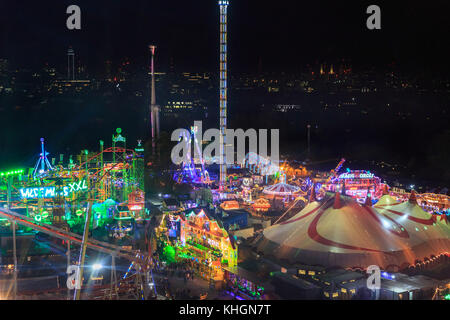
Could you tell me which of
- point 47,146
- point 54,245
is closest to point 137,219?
point 54,245

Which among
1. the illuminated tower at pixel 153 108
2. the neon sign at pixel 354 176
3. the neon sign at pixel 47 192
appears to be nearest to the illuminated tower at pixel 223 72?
the neon sign at pixel 354 176

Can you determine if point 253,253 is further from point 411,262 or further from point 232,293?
point 411,262

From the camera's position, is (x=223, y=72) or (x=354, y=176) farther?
(x=223, y=72)

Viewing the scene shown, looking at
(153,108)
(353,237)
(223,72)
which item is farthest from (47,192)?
(153,108)

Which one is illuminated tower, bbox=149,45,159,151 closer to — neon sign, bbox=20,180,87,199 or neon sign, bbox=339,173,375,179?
neon sign, bbox=20,180,87,199

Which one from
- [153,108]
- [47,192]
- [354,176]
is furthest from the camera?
[153,108]

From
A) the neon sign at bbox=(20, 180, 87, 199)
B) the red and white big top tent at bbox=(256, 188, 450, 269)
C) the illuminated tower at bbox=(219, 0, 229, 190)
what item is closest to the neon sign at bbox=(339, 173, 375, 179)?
the illuminated tower at bbox=(219, 0, 229, 190)

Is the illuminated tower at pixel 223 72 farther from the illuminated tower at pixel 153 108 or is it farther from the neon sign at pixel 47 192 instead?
the neon sign at pixel 47 192

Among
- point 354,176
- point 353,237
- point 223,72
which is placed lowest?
point 353,237

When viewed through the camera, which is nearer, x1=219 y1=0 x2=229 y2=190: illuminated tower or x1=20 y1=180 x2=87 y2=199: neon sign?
x1=20 y1=180 x2=87 y2=199: neon sign

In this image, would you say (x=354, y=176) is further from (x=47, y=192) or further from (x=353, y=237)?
(x=47, y=192)
